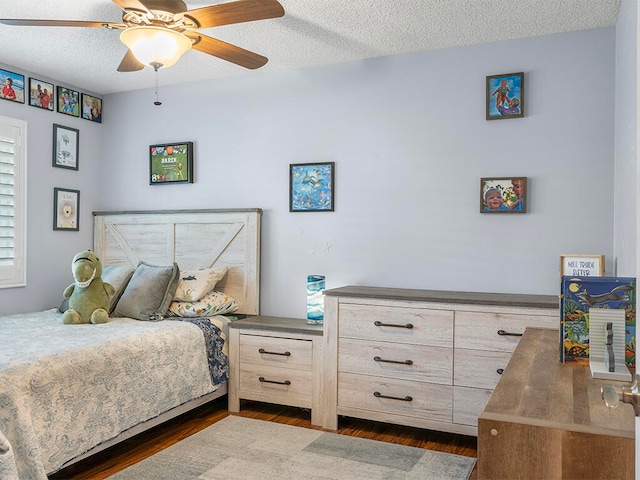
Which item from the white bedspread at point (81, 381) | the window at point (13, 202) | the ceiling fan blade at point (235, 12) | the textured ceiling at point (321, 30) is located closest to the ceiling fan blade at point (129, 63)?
the textured ceiling at point (321, 30)

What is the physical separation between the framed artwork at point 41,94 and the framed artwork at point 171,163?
82 cm

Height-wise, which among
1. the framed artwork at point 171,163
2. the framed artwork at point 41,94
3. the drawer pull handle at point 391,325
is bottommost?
the drawer pull handle at point 391,325

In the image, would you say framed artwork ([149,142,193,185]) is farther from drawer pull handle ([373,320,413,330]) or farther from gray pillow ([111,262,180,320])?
drawer pull handle ([373,320,413,330])

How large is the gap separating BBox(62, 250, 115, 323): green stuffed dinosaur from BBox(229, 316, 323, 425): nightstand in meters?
0.86

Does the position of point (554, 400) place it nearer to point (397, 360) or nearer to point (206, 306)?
point (397, 360)

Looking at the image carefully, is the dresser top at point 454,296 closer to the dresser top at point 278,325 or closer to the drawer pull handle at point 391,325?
the drawer pull handle at point 391,325

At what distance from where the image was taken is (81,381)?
8.29 ft

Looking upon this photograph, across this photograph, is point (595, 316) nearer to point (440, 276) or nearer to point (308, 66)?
point (440, 276)

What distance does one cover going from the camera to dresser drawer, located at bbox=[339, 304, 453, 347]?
300 cm

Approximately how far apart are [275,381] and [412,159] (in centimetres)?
176

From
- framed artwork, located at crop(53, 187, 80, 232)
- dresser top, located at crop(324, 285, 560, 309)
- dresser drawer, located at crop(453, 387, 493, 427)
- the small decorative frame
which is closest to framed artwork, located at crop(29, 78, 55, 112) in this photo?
framed artwork, located at crop(53, 187, 80, 232)

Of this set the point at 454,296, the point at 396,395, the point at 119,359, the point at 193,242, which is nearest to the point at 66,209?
the point at 193,242

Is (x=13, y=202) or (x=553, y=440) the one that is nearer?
(x=553, y=440)

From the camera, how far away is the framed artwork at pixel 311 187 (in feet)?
12.3
